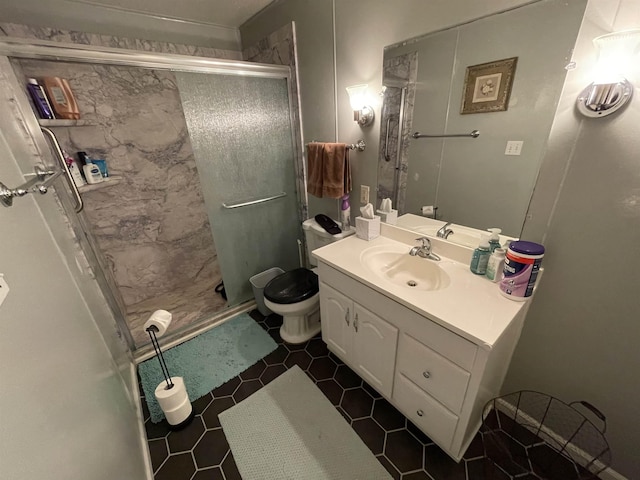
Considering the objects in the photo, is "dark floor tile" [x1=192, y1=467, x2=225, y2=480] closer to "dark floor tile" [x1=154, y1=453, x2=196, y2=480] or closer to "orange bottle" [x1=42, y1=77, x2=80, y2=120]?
"dark floor tile" [x1=154, y1=453, x2=196, y2=480]

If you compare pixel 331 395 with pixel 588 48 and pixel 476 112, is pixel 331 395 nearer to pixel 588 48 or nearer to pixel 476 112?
pixel 476 112

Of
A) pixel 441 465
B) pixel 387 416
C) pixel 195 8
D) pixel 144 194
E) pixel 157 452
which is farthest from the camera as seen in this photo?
pixel 144 194

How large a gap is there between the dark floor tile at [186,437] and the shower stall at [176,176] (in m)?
0.75

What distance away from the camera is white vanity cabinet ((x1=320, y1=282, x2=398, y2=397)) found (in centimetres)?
119

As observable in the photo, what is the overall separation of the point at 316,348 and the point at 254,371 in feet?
1.39

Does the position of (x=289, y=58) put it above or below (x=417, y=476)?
above

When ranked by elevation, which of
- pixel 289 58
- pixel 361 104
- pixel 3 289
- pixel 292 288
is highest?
pixel 289 58

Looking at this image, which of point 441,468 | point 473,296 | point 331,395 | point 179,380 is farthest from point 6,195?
point 441,468

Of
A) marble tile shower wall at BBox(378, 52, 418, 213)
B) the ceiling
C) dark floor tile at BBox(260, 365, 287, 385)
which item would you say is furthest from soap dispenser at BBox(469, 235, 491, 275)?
the ceiling

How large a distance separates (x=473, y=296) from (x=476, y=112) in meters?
0.76

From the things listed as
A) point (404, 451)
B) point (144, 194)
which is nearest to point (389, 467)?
point (404, 451)

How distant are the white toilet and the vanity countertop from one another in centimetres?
45

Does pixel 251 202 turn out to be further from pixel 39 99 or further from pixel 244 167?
pixel 39 99

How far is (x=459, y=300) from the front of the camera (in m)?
0.99
